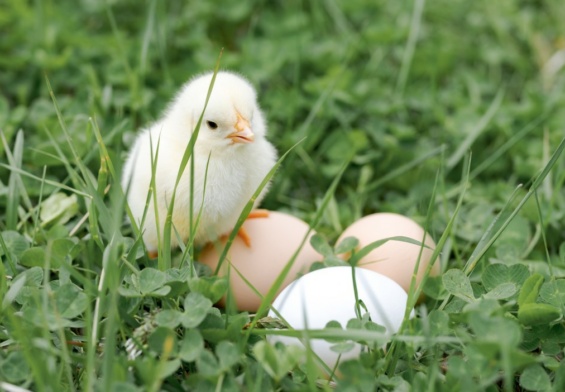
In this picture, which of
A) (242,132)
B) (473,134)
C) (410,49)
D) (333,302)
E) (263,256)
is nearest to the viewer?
(333,302)

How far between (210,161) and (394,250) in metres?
0.57

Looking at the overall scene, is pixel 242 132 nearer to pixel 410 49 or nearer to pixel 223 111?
pixel 223 111

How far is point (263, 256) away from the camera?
2033mm

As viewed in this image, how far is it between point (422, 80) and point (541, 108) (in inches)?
22.9

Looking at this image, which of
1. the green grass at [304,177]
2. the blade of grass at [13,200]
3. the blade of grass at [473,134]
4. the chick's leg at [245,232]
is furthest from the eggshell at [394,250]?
the blade of grass at [13,200]

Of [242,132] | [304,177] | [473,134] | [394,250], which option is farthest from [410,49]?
[242,132]

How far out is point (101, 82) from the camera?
2.98 metres

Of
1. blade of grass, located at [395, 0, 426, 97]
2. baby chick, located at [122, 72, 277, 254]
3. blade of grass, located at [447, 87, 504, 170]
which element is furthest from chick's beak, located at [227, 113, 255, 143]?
blade of grass, located at [395, 0, 426, 97]

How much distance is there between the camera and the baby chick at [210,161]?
75.0 inches

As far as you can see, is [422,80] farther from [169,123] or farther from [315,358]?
[315,358]

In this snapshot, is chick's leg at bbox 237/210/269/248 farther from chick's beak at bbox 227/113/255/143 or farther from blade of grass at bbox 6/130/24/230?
blade of grass at bbox 6/130/24/230

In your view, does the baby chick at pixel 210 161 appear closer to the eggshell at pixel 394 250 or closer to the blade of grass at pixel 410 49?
the eggshell at pixel 394 250

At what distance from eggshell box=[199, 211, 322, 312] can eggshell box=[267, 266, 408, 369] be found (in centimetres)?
15

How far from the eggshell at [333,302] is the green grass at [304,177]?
78 millimetres
